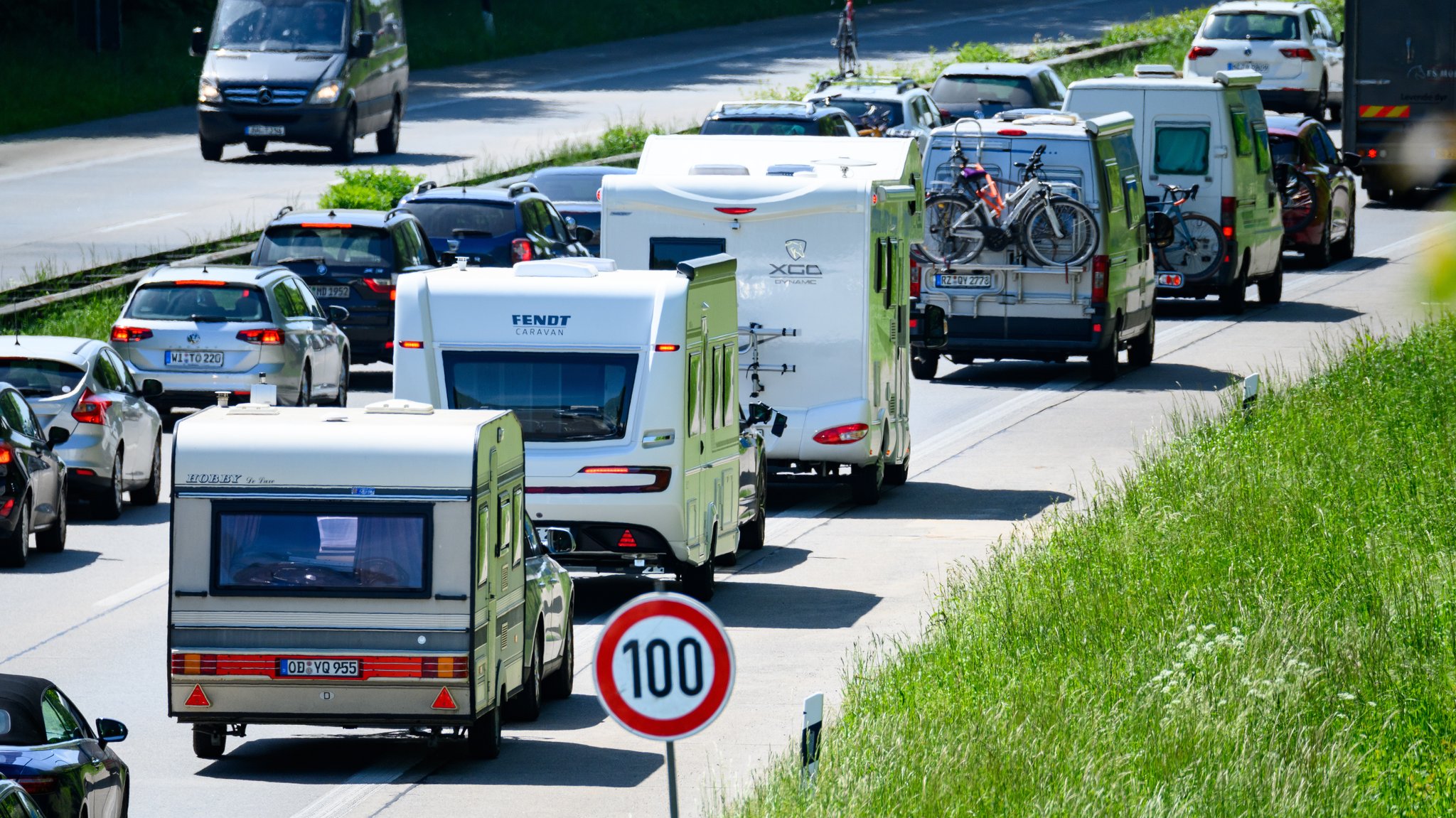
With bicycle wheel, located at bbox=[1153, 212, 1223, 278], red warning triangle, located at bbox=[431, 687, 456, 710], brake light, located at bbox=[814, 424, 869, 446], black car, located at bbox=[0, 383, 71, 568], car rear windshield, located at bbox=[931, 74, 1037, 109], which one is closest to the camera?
red warning triangle, located at bbox=[431, 687, 456, 710]

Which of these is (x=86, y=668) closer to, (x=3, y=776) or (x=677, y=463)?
(x=677, y=463)

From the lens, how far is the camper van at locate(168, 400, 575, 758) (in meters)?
12.5

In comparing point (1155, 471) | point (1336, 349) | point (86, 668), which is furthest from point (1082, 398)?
point (86, 668)

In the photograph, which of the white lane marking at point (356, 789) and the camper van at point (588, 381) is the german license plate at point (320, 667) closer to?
the white lane marking at point (356, 789)

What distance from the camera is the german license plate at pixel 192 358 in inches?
970

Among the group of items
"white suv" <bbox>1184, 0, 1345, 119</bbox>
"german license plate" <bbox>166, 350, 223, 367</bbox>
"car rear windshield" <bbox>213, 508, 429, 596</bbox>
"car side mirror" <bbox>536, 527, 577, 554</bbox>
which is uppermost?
"white suv" <bbox>1184, 0, 1345, 119</bbox>

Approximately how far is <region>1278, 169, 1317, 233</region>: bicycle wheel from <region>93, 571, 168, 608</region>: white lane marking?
21797 mm

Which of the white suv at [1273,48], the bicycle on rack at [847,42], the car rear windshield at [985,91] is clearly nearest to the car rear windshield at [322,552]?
the car rear windshield at [985,91]

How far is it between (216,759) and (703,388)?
17.6ft

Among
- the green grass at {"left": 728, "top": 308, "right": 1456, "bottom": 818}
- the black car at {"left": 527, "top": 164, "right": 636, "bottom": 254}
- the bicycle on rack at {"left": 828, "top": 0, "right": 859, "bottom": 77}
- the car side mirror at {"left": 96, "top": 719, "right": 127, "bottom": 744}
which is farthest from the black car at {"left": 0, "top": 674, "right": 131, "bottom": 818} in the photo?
the bicycle on rack at {"left": 828, "top": 0, "right": 859, "bottom": 77}

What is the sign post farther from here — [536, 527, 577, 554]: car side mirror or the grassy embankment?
the grassy embankment

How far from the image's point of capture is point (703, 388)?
56.9ft

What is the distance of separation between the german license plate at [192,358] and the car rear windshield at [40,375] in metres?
3.50

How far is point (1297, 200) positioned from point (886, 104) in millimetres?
6324
